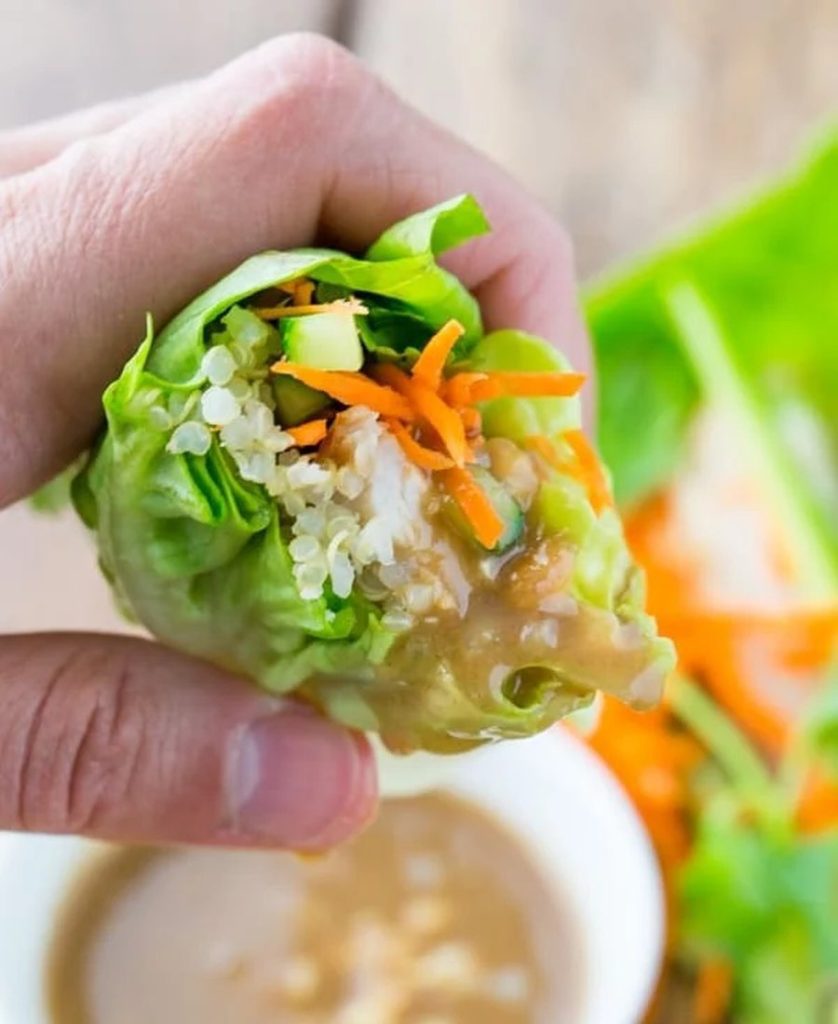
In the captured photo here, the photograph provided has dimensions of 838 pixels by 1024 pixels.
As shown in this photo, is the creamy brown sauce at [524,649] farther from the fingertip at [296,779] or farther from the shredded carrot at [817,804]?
the shredded carrot at [817,804]

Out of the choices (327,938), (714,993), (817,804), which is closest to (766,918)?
(714,993)

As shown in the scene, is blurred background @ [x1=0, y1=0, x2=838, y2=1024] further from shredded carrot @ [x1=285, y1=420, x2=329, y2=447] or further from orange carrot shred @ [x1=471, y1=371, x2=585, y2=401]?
shredded carrot @ [x1=285, y1=420, x2=329, y2=447]

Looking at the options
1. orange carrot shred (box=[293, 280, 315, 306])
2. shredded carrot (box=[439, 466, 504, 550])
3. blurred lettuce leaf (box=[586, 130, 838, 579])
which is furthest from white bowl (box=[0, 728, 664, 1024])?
blurred lettuce leaf (box=[586, 130, 838, 579])

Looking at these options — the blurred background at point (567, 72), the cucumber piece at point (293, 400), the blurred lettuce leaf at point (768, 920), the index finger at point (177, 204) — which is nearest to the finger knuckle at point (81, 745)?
the index finger at point (177, 204)

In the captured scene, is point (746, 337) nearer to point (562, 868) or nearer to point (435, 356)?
point (562, 868)

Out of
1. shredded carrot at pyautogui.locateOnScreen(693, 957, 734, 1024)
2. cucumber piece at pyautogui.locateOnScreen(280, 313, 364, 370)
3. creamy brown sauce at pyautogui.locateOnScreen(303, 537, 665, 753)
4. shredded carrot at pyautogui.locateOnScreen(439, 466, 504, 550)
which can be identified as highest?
cucumber piece at pyautogui.locateOnScreen(280, 313, 364, 370)
